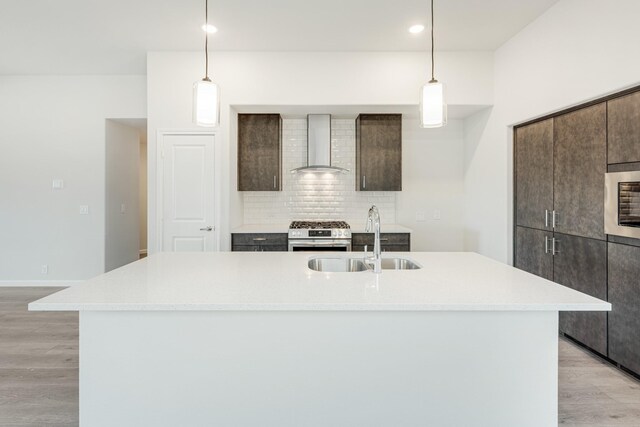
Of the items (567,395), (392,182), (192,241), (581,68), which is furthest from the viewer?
(392,182)

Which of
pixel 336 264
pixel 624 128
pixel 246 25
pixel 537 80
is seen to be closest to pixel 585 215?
pixel 624 128

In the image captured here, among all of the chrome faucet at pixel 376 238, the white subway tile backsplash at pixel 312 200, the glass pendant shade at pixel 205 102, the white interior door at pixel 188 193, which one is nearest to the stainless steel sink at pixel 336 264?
the chrome faucet at pixel 376 238

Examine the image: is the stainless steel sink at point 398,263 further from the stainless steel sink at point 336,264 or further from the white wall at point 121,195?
the white wall at point 121,195

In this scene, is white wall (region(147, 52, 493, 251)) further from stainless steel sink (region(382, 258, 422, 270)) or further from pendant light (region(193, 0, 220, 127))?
stainless steel sink (region(382, 258, 422, 270))

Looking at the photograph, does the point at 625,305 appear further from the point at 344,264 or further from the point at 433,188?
the point at 433,188

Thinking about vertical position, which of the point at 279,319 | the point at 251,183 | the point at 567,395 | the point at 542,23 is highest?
the point at 542,23

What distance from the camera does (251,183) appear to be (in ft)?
15.3

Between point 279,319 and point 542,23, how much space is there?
3542 millimetres

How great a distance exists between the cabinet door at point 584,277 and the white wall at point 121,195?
5.47 metres

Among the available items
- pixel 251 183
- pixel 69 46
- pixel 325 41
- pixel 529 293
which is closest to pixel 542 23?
pixel 325 41

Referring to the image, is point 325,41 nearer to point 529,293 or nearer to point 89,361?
point 529,293

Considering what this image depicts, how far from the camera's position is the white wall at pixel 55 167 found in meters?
5.14

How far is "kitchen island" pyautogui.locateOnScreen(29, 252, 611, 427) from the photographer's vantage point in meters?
1.68

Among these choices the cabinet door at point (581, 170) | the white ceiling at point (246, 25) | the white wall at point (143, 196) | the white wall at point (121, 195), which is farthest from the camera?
the white wall at point (143, 196)
